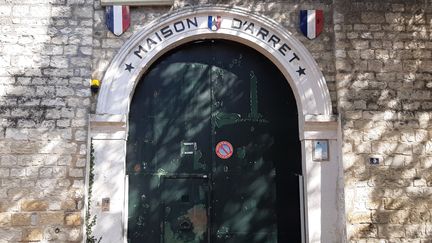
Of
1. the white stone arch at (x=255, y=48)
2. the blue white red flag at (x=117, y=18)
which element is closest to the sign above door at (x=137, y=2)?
the blue white red flag at (x=117, y=18)

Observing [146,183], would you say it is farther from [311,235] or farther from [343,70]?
[343,70]

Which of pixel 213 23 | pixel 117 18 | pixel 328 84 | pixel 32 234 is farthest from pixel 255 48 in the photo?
pixel 32 234

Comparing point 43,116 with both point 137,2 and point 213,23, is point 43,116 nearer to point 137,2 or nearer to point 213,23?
point 137,2

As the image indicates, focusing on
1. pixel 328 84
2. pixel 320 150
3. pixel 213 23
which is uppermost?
pixel 213 23

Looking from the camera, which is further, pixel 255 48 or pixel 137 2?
pixel 255 48

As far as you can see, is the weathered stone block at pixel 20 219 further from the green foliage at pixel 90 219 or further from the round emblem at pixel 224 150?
the round emblem at pixel 224 150

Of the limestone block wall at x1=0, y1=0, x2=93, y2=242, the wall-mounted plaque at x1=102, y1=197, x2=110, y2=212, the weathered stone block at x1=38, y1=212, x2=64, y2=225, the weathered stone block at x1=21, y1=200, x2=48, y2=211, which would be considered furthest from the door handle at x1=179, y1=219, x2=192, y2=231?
the weathered stone block at x1=21, y1=200, x2=48, y2=211

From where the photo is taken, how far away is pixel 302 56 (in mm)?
5633

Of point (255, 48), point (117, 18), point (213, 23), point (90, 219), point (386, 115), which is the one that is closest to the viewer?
point (90, 219)

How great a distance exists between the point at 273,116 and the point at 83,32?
8.37ft

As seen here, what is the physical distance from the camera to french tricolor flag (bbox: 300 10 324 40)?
225 inches

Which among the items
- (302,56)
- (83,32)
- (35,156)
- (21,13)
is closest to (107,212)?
(35,156)

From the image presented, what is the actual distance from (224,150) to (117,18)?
2095mm

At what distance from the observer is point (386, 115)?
543 cm
